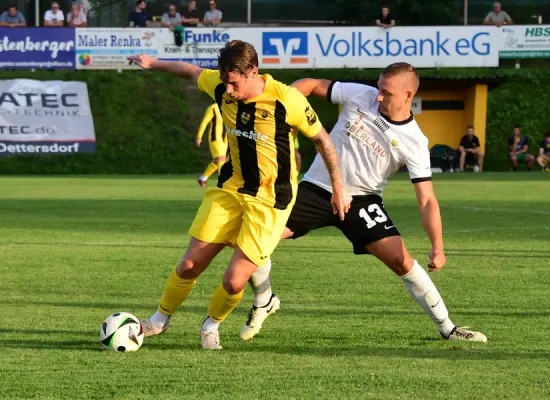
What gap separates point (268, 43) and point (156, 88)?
4362 mm

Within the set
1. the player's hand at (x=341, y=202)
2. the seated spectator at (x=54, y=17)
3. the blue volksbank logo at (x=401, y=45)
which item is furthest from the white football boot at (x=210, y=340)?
the seated spectator at (x=54, y=17)

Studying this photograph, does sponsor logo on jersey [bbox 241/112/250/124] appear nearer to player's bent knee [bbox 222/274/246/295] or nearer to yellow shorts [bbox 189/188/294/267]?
yellow shorts [bbox 189/188/294/267]

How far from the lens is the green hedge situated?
34.3 m

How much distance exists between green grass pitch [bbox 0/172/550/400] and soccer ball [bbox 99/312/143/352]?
97 millimetres

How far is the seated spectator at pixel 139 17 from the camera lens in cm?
3488

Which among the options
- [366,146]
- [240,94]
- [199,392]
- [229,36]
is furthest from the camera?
[229,36]

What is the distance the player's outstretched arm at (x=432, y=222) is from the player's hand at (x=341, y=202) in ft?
1.75

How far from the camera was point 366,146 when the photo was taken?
292 inches

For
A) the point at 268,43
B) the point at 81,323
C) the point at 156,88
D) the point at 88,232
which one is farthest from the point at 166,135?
the point at 81,323

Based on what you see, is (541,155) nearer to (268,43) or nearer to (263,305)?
(268,43)

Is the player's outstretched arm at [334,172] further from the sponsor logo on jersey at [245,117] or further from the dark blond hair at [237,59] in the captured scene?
the dark blond hair at [237,59]

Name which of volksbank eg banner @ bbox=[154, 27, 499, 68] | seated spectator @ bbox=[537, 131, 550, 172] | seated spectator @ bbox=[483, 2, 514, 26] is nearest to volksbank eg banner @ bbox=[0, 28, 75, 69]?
volksbank eg banner @ bbox=[154, 27, 499, 68]

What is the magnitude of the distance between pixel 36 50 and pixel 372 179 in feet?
90.7

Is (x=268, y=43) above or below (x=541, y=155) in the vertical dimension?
above
